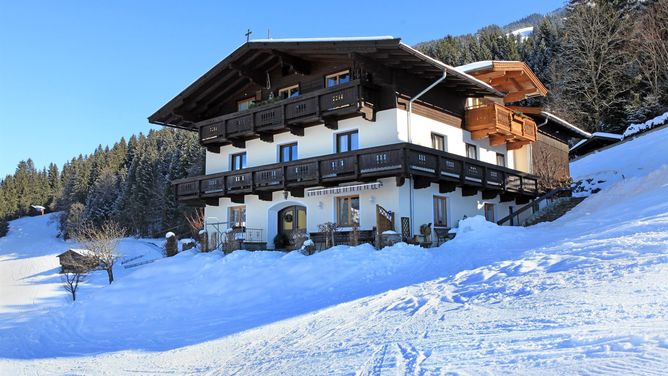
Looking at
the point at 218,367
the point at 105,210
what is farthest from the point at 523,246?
the point at 105,210

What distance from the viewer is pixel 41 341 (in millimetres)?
12938

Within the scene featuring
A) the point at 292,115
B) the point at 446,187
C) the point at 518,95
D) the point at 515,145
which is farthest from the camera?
the point at 518,95

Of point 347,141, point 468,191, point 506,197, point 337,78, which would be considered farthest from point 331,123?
point 506,197

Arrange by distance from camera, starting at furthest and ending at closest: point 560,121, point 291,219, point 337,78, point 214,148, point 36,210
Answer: point 36,210, point 560,121, point 214,148, point 291,219, point 337,78

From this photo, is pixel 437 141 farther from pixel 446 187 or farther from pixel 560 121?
pixel 560 121

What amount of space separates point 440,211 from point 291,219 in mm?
6566

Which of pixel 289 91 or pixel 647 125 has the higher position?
pixel 647 125

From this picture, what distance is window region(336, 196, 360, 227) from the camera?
19953mm

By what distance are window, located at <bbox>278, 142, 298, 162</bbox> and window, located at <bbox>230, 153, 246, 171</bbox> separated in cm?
266

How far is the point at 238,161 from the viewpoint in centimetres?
2517

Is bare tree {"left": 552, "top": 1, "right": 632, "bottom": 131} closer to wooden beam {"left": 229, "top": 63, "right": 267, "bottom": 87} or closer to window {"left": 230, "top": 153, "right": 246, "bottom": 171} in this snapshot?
wooden beam {"left": 229, "top": 63, "right": 267, "bottom": 87}

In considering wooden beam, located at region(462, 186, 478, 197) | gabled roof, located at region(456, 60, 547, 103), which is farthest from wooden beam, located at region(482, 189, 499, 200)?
gabled roof, located at region(456, 60, 547, 103)

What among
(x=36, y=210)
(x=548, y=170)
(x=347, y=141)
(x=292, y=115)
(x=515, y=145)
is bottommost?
(x=548, y=170)

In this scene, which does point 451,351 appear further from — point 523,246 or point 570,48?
point 570,48
